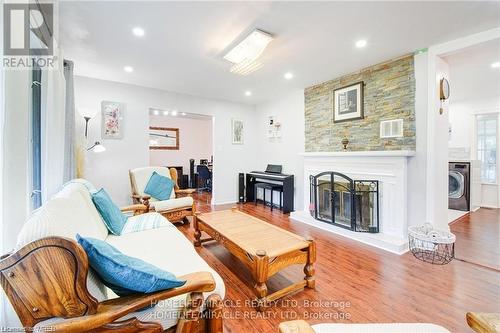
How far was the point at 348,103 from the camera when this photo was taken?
350cm

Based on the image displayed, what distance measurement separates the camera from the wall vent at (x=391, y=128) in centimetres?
291

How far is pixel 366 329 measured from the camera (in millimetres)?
955

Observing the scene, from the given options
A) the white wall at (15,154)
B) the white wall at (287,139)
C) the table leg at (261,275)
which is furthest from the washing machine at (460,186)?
the white wall at (15,154)

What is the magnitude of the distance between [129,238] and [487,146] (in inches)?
268

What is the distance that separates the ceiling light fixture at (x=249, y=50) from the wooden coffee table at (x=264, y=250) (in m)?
1.97

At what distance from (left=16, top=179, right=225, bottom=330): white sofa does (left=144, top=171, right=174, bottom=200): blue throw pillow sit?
118 centimetres

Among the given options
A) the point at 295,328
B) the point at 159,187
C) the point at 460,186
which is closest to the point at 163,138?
the point at 159,187

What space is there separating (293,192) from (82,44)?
13.1 feet

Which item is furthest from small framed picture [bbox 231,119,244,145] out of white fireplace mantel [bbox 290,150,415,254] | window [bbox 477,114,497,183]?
window [bbox 477,114,497,183]

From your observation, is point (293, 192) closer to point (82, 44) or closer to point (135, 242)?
point (135, 242)

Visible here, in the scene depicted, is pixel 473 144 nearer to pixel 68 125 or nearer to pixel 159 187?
pixel 159 187

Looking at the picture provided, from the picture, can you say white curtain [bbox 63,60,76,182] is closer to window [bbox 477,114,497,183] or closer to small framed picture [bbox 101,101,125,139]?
small framed picture [bbox 101,101,125,139]

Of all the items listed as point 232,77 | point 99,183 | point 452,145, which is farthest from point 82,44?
point 452,145

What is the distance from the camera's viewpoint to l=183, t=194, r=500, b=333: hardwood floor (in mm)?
1562
